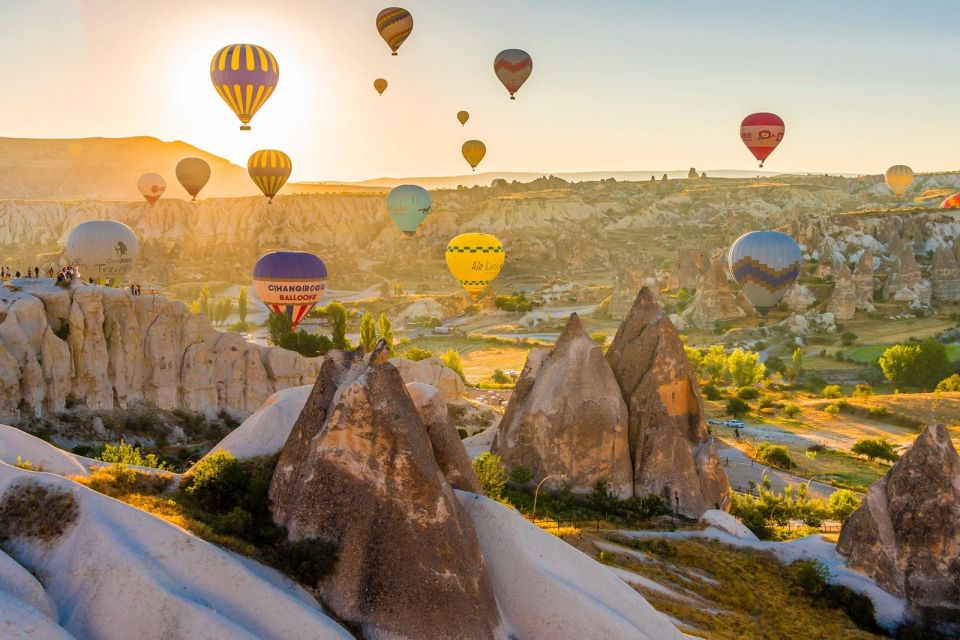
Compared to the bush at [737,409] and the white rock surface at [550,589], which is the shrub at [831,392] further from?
the white rock surface at [550,589]

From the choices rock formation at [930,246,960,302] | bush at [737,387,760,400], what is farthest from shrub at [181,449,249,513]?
rock formation at [930,246,960,302]

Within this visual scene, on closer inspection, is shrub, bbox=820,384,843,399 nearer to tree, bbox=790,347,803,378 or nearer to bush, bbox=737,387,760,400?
bush, bbox=737,387,760,400

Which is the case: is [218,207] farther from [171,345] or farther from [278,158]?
[171,345]

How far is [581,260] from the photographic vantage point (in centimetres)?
15862

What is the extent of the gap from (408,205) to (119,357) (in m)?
81.4

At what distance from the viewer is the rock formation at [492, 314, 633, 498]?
103 ft

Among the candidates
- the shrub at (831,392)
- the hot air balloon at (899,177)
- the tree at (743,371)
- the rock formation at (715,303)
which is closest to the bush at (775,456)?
the shrub at (831,392)

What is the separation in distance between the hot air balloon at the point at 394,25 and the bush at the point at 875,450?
5240cm

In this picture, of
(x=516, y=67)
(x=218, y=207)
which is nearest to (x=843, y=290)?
(x=516, y=67)

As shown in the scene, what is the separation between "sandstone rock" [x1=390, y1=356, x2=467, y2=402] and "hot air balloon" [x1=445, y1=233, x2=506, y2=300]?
34315 mm

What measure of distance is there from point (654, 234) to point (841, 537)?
162 m

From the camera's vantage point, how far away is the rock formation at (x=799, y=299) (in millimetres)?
97375

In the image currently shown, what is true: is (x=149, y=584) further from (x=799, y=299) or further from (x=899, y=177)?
(x=899, y=177)

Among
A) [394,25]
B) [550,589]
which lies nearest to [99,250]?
[394,25]
